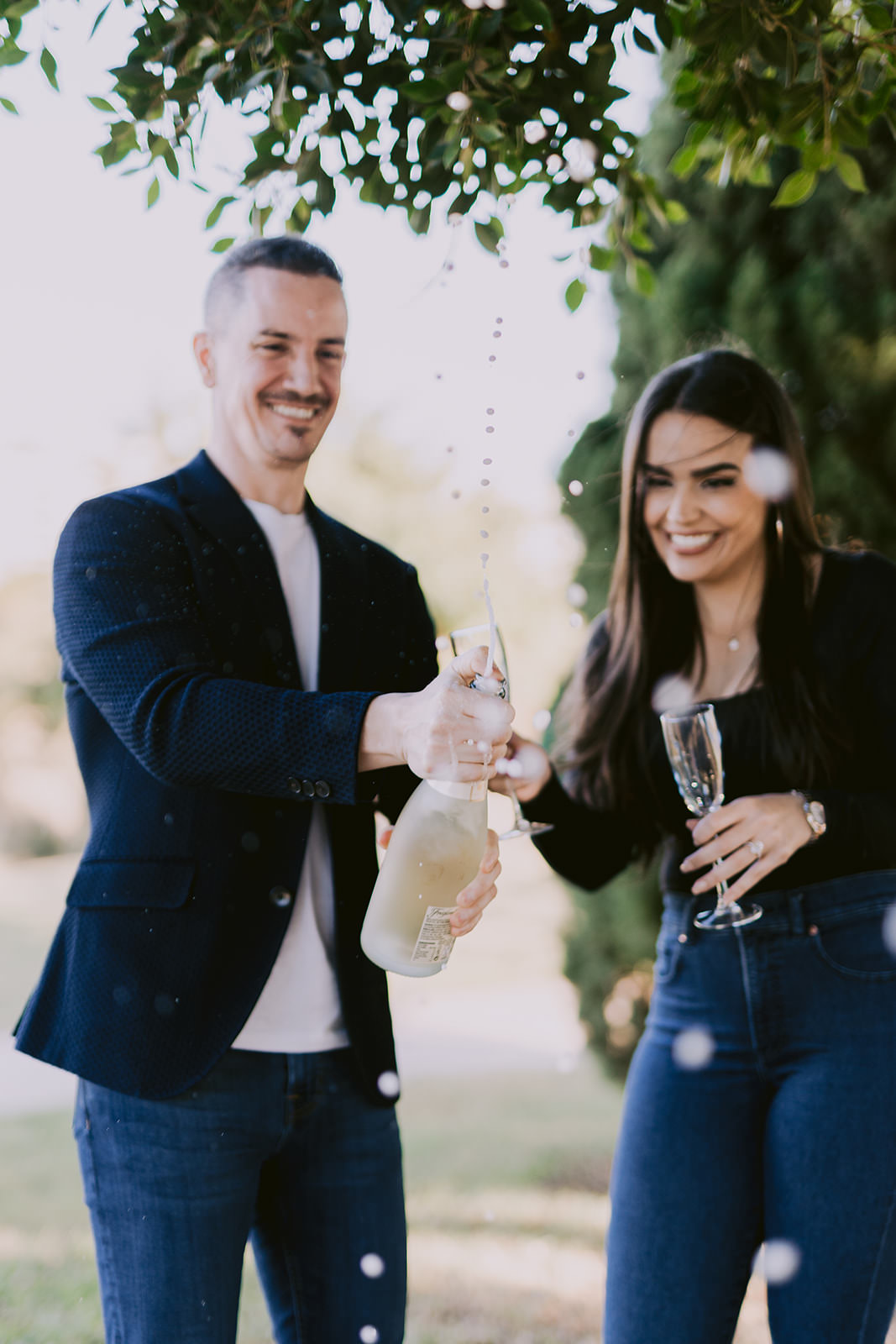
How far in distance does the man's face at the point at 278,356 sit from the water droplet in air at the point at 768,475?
791 mm

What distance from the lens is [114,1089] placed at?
1.30m

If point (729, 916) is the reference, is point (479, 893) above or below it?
above

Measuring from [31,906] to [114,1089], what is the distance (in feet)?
22.4

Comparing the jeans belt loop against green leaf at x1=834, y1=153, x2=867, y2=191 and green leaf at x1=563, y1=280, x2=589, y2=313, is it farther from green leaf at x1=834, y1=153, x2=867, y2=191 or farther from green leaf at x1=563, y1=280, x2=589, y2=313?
green leaf at x1=834, y1=153, x2=867, y2=191

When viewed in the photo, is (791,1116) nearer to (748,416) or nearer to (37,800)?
(748,416)

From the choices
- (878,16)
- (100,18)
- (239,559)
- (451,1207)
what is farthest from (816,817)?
(451,1207)

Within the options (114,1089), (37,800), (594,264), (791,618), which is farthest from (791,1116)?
(37,800)

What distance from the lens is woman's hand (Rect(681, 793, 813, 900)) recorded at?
5.16 ft

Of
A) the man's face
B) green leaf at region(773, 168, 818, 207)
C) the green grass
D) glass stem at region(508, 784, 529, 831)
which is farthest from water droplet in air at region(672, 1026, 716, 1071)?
the green grass

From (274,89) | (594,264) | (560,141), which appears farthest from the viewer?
(594,264)

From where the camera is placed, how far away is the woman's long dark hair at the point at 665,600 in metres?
1.90

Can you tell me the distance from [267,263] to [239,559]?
34 cm

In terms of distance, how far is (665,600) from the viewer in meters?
2.03

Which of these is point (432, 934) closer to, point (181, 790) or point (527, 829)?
point (181, 790)
